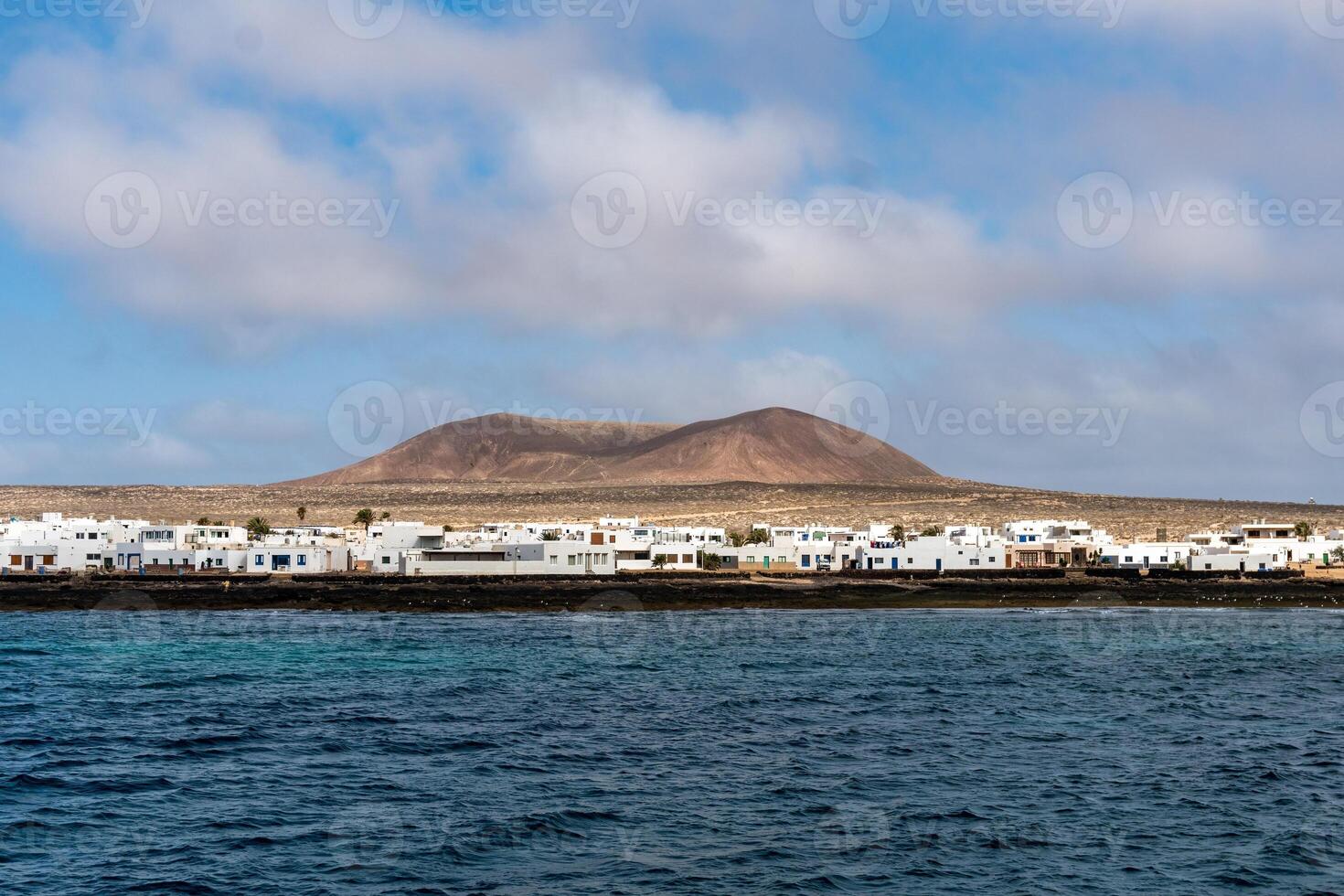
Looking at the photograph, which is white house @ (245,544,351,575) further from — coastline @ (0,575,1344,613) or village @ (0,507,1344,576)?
coastline @ (0,575,1344,613)

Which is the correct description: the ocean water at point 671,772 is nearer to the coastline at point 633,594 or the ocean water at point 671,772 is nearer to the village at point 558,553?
the coastline at point 633,594

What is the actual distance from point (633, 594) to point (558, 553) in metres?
14.4

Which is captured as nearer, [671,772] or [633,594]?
[671,772]

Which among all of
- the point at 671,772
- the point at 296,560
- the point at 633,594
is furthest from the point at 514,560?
the point at 671,772

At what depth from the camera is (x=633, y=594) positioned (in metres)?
96.2

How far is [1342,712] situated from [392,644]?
43.6 meters

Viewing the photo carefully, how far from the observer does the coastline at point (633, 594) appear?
3661 inches

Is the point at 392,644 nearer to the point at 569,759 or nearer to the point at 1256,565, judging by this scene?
the point at 569,759

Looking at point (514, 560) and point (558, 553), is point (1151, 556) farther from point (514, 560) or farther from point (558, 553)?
point (514, 560)

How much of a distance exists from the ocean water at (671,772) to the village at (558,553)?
163 feet

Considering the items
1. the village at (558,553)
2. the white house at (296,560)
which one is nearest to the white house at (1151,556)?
the village at (558,553)

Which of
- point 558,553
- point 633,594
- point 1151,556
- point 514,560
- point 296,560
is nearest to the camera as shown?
point 633,594

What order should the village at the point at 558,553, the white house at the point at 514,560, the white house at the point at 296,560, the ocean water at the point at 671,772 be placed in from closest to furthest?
the ocean water at the point at 671,772, the white house at the point at 514,560, the village at the point at 558,553, the white house at the point at 296,560

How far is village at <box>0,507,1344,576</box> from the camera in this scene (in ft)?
365
